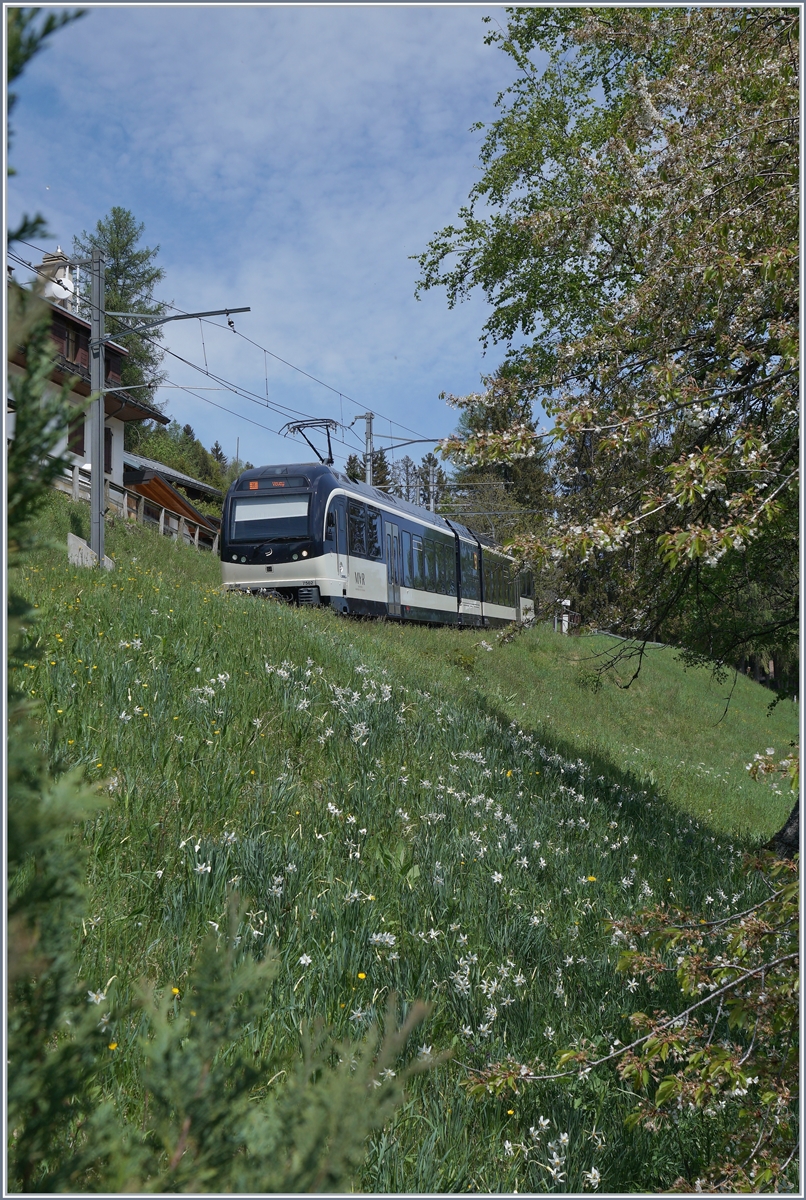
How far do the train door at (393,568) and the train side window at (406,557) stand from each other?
380mm

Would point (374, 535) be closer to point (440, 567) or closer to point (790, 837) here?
point (440, 567)

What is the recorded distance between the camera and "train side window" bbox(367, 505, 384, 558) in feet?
61.4

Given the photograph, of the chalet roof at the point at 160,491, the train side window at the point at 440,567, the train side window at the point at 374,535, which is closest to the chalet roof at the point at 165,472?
the chalet roof at the point at 160,491

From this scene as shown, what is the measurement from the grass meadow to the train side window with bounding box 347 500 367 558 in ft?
26.0

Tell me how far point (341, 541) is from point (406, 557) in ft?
15.1

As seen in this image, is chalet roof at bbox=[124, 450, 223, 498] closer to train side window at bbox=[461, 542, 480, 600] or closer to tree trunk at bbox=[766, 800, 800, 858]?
train side window at bbox=[461, 542, 480, 600]

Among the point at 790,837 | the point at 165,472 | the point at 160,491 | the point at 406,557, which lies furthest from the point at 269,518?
the point at 165,472

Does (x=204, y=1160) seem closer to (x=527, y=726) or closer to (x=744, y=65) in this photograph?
(x=744, y=65)

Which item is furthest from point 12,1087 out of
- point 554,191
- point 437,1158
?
point 554,191

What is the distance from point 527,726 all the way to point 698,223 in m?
7.77

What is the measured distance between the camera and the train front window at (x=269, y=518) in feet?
54.0

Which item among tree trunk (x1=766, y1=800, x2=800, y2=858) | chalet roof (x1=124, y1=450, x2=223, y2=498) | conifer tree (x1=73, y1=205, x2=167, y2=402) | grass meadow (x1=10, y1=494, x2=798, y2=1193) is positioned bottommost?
tree trunk (x1=766, y1=800, x2=800, y2=858)

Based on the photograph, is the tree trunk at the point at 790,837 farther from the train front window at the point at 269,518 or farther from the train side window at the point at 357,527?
the train side window at the point at 357,527

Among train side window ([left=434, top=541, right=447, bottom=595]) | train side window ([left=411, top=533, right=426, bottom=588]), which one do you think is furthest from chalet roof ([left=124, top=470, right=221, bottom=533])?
train side window ([left=411, top=533, right=426, bottom=588])
